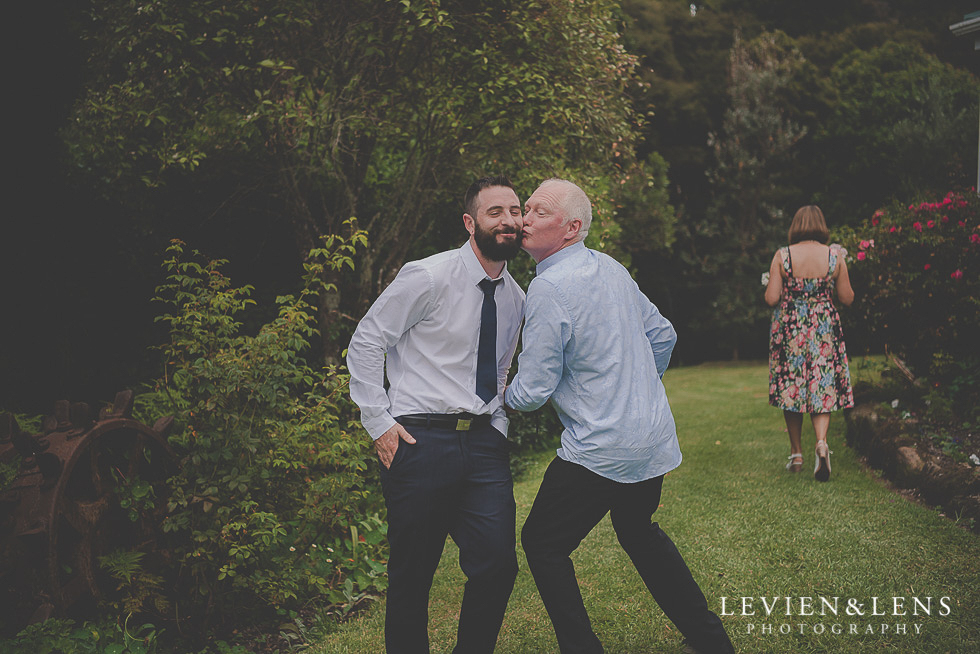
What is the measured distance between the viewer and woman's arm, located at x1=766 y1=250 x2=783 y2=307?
635 cm

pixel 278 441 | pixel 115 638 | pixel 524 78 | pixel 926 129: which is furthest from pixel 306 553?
pixel 926 129

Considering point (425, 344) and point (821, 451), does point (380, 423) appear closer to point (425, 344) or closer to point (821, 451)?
point (425, 344)

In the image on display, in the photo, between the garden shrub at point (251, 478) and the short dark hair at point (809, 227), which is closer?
the garden shrub at point (251, 478)

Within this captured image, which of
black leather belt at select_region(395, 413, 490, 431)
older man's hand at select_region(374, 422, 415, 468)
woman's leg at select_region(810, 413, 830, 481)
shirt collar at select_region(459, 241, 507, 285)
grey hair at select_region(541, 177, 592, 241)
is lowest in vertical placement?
woman's leg at select_region(810, 413, 830, 481)

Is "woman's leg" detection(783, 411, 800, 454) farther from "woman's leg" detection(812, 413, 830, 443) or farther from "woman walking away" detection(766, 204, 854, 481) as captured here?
"woman's leg" detection(812, 413, 830, 443)

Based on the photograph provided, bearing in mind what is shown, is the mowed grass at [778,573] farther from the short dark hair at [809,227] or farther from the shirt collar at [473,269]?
the short dark hair at [809,227]

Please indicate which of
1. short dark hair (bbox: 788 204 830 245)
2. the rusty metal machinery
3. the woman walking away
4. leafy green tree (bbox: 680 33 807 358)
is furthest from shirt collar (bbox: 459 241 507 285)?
leafy green tree (bbox: 680 33 807 358)

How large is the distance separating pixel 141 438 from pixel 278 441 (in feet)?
2.39

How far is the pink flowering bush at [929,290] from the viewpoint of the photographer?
21.5 feet

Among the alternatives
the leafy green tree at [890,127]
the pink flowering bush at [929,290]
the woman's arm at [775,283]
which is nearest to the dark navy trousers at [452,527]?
the woman's arm at [775,283]

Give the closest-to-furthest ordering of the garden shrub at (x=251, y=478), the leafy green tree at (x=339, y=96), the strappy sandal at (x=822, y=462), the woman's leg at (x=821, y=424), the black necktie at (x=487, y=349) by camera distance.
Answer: the black necktie at (x=487, y=349) → the garden shrub at (x=251, y=478) → the strappy sandal at (x=822, y=462) → the woman's leg at (x=821, y=424) → the leafy green tree at (x=339, y=96)

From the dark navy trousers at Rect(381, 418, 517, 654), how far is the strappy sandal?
12.8ft

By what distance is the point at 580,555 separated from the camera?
199 inches

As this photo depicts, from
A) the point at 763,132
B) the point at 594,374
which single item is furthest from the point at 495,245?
the point at 763,132
